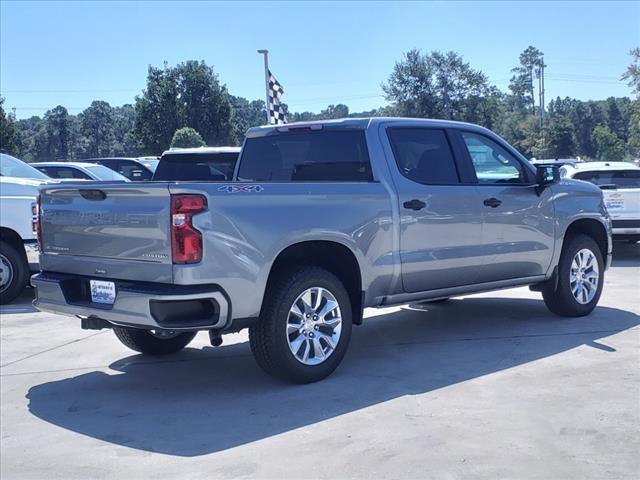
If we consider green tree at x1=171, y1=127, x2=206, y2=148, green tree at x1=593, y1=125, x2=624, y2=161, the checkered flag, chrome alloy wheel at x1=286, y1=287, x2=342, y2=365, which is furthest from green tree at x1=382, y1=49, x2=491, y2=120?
chrome alloy wheel at x1=286, y1=287, x2=342, y2=365

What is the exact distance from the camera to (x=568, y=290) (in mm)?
7695

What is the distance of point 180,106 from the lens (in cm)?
5228

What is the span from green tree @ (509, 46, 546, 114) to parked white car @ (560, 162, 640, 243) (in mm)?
105207

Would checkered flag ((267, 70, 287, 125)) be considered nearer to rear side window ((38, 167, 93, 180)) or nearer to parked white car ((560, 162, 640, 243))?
rear side window ((38, 167, 93, 180))

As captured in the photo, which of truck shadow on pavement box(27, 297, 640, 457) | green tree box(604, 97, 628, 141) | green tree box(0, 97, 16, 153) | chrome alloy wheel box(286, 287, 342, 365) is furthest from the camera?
green tree box(604, 97, 628, 141)

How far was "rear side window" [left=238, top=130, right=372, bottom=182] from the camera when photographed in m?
6.30

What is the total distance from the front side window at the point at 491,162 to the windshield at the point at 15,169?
6163 millimetres

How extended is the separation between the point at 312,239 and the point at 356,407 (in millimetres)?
1264

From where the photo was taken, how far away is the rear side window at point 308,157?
6.30 meters

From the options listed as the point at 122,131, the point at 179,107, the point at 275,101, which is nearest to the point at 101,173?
the point at 275,101

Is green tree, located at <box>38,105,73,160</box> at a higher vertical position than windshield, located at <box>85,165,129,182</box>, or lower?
higher

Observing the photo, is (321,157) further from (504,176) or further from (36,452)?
(36,452)

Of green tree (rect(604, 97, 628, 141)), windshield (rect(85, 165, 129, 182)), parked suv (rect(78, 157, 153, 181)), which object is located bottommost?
windshield (rect(85, 165, 129, 182))

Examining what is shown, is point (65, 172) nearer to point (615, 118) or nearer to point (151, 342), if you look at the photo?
point (151, 342)
